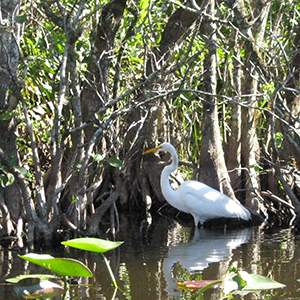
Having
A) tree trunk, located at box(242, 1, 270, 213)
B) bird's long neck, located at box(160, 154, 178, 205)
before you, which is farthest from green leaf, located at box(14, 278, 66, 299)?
tree trunk, located at box(242, 1, 270, 213)

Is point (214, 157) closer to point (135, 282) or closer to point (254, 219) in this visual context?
point (254, 219)

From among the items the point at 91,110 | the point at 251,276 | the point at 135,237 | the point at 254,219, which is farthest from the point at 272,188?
the point at 251,276

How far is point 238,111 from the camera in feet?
26.0

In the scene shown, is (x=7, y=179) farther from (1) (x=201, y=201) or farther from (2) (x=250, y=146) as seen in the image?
(2) (x=250, y=146)

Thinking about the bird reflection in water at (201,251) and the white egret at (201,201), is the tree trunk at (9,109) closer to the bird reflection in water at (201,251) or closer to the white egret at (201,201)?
the bird reflection in water at (201,251)

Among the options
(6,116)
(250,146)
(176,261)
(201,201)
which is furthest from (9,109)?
(250,146)

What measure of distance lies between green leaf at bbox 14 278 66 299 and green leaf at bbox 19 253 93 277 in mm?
211

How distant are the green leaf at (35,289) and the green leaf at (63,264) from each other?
0.21 m

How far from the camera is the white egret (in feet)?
24.6

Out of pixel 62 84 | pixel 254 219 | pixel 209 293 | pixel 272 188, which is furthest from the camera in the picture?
pixel 272 188

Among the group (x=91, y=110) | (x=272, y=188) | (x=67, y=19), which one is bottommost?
(x=272, y=188)

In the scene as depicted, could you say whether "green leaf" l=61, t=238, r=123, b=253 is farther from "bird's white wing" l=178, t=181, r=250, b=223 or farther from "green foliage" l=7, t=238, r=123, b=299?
"bird's white wing" l=178, t=181, r=250, b=223

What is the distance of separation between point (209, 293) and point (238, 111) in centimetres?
431

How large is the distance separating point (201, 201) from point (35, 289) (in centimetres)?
430
